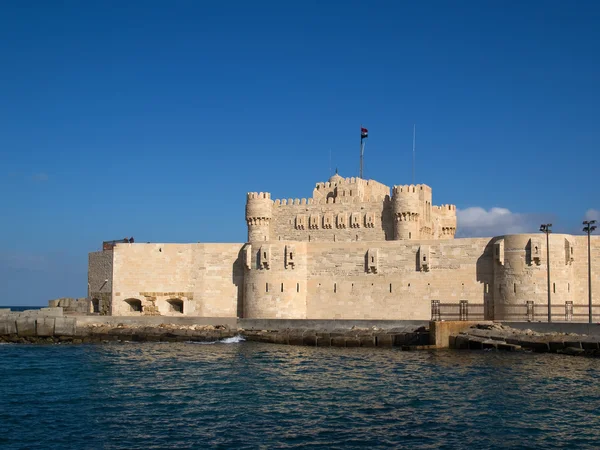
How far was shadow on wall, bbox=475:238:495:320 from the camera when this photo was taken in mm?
33875

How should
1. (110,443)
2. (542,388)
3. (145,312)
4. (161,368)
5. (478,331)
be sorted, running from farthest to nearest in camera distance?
1. (145,312)
2. (478,331)
3. (161,368)
4. (542,388)
5. (110,443)

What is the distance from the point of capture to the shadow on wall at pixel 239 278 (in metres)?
38.5

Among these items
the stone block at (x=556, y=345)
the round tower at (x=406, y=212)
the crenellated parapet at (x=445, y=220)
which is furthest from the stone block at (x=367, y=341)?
the crenellated parapet at (x=445, y=220)

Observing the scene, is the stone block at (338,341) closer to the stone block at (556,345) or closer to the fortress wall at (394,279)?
the fortress wall at (394,279)

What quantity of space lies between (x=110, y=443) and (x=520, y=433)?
8830 millimetres

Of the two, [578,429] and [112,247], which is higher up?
[112,247]

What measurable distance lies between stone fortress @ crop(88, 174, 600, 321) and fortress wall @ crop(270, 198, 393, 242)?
0.18 ft

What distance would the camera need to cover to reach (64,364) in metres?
27.9

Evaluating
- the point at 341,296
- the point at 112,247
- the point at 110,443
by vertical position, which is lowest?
the point at 110,443

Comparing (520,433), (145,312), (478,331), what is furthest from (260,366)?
(145,312)

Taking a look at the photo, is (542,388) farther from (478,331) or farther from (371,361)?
(478,331)

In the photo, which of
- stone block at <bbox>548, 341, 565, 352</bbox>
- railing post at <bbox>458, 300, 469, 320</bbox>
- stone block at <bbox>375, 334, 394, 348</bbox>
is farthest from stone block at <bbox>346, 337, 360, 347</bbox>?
stone block at <bbox>548, 341, 565, 352</bbox>

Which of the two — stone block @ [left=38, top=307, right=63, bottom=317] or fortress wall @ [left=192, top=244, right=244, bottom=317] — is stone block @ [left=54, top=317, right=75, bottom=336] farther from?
fortress wall @ [left=192, top=244, right=244, bottom=317]

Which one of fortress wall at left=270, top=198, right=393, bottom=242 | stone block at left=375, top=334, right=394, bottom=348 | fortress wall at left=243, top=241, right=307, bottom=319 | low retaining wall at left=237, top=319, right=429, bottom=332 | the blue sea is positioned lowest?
the blue sea
